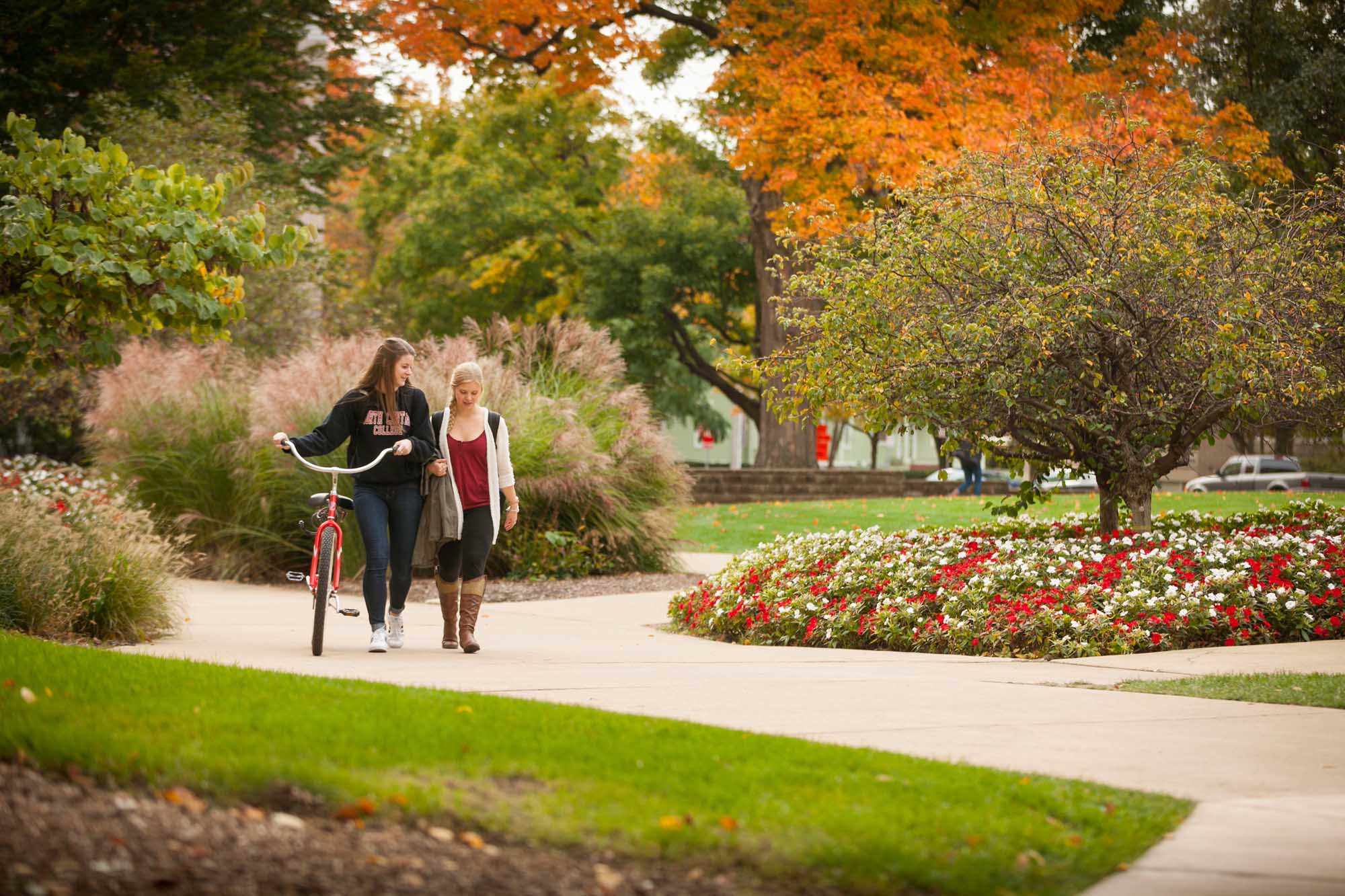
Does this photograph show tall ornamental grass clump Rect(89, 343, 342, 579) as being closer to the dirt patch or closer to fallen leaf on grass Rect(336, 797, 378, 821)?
the dirt patch

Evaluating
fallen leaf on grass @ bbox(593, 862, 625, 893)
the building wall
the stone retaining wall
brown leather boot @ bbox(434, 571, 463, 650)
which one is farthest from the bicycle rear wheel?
the building wall

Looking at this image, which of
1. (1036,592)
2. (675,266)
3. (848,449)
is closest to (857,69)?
(675,266)

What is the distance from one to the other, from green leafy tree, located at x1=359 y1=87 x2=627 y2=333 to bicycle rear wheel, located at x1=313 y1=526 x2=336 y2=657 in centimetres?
2463

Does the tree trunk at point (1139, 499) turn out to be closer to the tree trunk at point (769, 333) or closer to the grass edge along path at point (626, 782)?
the grass edge along path at point (626, 782)

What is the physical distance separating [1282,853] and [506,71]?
24156mm

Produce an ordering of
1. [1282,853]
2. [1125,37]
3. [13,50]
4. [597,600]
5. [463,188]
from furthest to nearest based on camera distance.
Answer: [463,188]
[1125,37]
[13,50]
[597,600]
[1282,853]

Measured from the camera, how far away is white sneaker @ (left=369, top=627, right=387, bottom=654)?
28.7 ft

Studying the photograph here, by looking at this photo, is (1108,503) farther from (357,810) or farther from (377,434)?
(357,810)

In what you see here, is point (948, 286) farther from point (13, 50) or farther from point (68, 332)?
point (13, 50)

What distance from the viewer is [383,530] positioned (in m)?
8.73

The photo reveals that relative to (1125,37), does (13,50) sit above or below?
below

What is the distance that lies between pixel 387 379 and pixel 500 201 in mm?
25146

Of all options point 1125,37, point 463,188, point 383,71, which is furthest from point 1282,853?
point 463,188

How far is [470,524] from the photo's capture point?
8.95 metres
